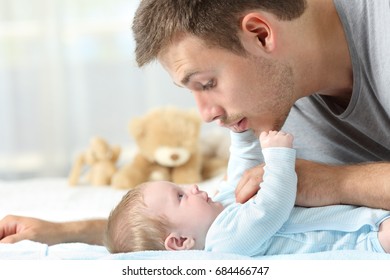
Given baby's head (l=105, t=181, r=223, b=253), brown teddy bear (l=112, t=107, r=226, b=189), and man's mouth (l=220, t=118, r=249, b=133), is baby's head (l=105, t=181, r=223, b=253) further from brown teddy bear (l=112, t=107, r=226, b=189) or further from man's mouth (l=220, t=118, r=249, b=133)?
brown teddy bear (l=112, t=107, r=226, b=189)

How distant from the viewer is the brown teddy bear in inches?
113

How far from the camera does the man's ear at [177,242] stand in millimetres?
1511

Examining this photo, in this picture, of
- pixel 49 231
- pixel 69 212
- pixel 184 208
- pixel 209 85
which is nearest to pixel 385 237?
pixel 184 208

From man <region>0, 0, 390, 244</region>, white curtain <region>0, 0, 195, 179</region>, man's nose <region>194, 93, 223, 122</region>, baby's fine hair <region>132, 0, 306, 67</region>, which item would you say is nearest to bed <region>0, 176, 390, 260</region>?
man <region>0, 0, 390, 244</region>

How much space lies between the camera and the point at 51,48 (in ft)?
12.5

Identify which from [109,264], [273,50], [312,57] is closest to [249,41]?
[273,50]

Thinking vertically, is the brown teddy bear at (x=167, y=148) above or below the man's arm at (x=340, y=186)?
below

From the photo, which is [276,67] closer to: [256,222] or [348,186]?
[348,186]

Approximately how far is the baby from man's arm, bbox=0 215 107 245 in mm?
265

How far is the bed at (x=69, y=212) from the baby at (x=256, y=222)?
0.20ft

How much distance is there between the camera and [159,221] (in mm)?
1532

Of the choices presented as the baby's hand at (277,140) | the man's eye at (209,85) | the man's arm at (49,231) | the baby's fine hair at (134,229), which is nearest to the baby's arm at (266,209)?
the baby's hand at (277,140)

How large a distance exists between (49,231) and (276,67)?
707 mm

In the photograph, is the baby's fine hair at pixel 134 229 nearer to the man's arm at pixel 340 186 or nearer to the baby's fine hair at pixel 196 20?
the man's arm at pixel 340 186
